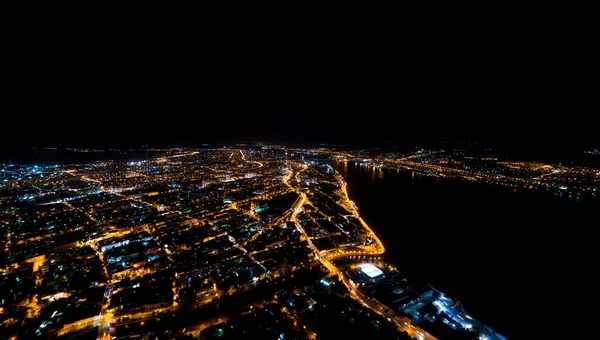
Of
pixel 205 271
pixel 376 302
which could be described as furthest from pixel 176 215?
pixel 376 302

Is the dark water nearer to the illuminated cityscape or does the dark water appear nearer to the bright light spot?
the illuminated cityscape

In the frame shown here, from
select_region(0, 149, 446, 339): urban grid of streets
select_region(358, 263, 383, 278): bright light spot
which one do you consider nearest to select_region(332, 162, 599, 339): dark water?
select_region(358, 263, 383, 278): bright light spot

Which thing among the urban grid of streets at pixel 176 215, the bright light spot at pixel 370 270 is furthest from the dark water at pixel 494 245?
the urban grid of streets at pixel 176 215

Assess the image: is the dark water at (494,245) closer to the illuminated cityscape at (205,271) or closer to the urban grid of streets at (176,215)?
the illuminated cityscape at (205,271)

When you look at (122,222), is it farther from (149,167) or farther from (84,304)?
(149,167)

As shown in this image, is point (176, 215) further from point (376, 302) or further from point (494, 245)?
point (494, 245)
